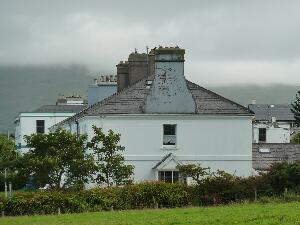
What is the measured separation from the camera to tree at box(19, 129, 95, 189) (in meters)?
46.1

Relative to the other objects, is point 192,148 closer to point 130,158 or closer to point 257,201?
point 130,158

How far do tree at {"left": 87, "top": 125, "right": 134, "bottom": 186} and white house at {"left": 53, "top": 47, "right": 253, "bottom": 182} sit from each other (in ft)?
14.1

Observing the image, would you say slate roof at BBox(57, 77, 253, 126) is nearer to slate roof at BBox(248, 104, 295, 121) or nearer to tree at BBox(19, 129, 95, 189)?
tree at BBox(19, 129, 95, 189)

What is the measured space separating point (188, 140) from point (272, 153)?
972 cm

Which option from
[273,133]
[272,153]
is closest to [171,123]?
[272,153]

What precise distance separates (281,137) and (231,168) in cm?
4827

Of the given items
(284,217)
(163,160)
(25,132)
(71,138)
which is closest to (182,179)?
(163,160)

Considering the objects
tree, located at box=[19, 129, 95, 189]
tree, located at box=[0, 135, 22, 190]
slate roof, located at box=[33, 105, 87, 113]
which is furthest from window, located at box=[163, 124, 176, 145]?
slate roof, located at box=[33, 105, 87, 113]

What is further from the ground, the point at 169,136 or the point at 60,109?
the point at 60,109

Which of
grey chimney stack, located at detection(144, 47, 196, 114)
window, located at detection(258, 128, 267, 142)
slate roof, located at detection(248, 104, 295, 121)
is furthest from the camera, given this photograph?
slate roof, located at detection(248, 104, 295, 121)

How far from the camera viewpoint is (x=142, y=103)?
54844 mm

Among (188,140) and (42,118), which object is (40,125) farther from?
(188,140)

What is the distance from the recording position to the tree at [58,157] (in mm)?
46062

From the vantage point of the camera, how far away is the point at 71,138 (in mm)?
46594
